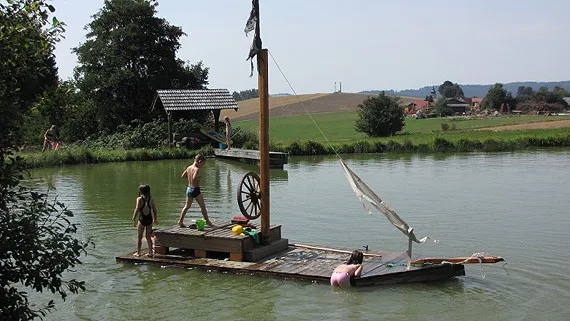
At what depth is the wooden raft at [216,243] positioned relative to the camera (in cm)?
1241

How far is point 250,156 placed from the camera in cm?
3178

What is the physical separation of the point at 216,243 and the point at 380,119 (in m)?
41.0

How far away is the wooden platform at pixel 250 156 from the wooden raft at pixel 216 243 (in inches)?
645

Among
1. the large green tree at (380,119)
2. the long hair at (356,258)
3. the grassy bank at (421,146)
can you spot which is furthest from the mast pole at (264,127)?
the large green tree at (380,119)

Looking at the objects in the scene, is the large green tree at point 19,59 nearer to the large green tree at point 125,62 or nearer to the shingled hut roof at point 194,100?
the shingled hut roof at point 194,100

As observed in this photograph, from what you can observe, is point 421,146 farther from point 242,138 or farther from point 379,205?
point 379,205

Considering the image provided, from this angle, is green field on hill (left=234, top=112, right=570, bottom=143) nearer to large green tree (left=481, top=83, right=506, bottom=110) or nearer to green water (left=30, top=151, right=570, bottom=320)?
green water (left=30, top=151, right=570, bottom=320)

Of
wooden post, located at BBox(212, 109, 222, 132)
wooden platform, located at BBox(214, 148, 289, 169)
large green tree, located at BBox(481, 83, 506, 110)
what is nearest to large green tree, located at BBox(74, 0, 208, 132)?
wooden post, located at BBox(212, 109, 222, 132)

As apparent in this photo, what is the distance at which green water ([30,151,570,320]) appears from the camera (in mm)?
10359

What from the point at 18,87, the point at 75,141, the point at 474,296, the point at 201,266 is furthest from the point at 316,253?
the point at 75,141

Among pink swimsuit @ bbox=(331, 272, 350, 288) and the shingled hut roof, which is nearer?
pink swimsuit @ bbox=(331, 272, 350, 288)

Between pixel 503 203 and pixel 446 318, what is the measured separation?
35.4 feet

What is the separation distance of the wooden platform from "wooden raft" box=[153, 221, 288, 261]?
16.4 meters

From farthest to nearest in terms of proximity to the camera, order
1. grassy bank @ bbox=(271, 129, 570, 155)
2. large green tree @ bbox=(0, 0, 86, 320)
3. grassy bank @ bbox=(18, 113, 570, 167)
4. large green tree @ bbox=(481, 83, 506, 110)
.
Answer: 1. large green tree @ bbox=(481, 83, 506, 110)
2. grassy bank @ bbox=(271, 129, 570, 155)
3. grassy bank @ bbox=(18, 113, 570, 167)
4. large green tree @ bbox=(0, 0, 86, 320)
